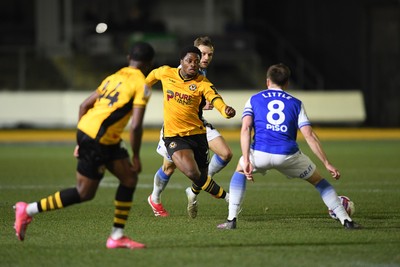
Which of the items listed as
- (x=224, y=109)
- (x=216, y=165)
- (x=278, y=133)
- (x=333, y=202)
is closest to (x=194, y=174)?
(x=224, y=109)

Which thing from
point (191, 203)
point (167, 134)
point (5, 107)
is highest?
point (167, 134)

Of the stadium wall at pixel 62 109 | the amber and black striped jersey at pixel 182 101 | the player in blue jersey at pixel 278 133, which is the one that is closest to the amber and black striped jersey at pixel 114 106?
the player in blue jersey at pixel 278 133

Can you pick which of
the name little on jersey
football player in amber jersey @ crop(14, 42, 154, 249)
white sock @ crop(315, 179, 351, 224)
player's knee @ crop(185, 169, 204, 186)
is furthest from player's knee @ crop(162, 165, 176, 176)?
football player in amber jersey @ crop(14, 42, 154, 249)

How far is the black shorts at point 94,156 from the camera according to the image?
8922 millimetres

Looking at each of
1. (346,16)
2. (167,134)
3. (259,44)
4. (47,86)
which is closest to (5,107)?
(47,86)

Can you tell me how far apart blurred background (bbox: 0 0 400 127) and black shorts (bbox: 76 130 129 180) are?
2139 cm

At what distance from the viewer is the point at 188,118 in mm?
11422

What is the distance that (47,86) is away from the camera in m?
31.2

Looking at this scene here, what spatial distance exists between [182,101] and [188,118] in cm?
23

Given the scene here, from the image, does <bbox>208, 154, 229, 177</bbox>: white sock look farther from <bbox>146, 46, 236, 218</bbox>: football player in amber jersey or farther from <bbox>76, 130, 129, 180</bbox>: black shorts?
<bbox>76, 130, 129, 180</bbox>: black shorts

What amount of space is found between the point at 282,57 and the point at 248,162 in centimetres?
2437

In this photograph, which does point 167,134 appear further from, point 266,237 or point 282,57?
point 282,57

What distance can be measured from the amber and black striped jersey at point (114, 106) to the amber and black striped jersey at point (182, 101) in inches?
93.6

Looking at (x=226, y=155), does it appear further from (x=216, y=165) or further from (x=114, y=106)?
(x=114, y=106)
